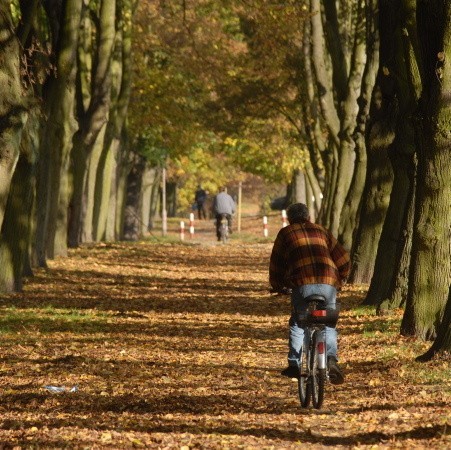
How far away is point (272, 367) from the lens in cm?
1455

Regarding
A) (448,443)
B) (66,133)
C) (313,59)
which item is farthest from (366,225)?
(448,443)

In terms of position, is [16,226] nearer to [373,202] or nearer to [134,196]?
[373,202]

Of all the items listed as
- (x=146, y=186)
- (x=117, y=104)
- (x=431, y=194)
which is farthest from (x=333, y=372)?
(x=146, y=186)

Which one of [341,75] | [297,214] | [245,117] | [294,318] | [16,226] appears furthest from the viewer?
[245,117]

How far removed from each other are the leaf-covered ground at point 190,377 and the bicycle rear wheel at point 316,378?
0.10 metres

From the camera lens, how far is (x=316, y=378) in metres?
11.1

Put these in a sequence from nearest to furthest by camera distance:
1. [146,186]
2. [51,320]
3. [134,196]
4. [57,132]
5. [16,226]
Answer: [51,320], [16,226], [57,132], [134,196], [146,186]

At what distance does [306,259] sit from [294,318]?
53cm

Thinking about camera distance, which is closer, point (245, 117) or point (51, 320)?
point (51, 320)

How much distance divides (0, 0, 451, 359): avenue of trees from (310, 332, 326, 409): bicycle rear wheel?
8.26 feet

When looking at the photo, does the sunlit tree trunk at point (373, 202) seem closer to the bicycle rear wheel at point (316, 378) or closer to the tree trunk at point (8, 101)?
the tree trunk at point (8, 101)

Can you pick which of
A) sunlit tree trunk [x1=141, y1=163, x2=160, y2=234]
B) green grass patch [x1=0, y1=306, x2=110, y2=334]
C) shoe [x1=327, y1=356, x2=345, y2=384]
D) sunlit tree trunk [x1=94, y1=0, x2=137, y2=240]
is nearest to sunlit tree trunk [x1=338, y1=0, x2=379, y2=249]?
green grass patch [x1=0, y1=306, x2=110, y2=334]

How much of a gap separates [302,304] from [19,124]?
742cm

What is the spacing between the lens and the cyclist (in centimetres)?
1126
